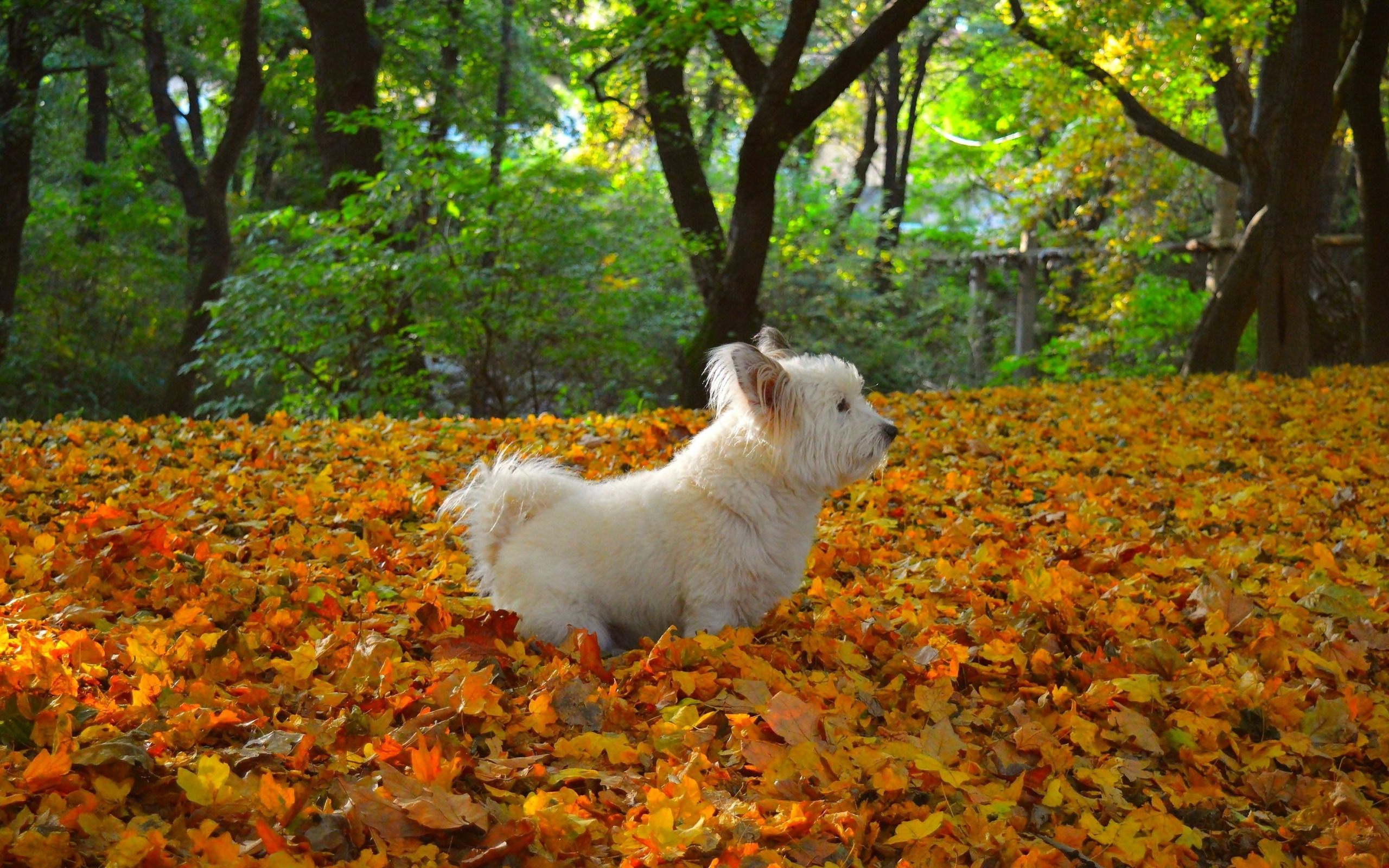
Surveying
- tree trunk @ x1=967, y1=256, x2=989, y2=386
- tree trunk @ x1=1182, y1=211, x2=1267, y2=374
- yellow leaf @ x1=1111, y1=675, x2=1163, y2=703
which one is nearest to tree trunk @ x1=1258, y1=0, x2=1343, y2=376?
tree trunk @ x1=1182, y1=211, x2=1267, y2=374

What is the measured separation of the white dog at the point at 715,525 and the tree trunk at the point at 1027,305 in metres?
23.3

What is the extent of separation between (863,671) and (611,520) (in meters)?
1.12

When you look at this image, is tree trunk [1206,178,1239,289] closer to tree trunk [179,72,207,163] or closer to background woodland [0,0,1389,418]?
background woodland [0,0,1389,418]

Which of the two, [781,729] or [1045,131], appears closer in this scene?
[781,729]

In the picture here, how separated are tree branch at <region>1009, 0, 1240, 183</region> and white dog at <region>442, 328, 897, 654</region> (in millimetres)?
12003

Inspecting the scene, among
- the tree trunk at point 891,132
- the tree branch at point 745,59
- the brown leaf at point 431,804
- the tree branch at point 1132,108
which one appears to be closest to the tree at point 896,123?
the tree trunk at point 891,132

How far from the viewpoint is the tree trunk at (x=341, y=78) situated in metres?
13.1

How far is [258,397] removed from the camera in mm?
17156

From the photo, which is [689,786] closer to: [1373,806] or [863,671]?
[863,671]

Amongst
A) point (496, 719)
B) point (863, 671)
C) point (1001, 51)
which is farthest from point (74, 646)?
point (1001, 51)

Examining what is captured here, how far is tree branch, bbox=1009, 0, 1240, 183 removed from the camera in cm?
1457

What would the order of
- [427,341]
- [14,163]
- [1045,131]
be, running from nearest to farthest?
1. [427,341]
2. [14,163]
3. [1045,131]

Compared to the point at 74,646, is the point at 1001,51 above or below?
above

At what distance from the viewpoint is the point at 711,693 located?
12.1 ft
